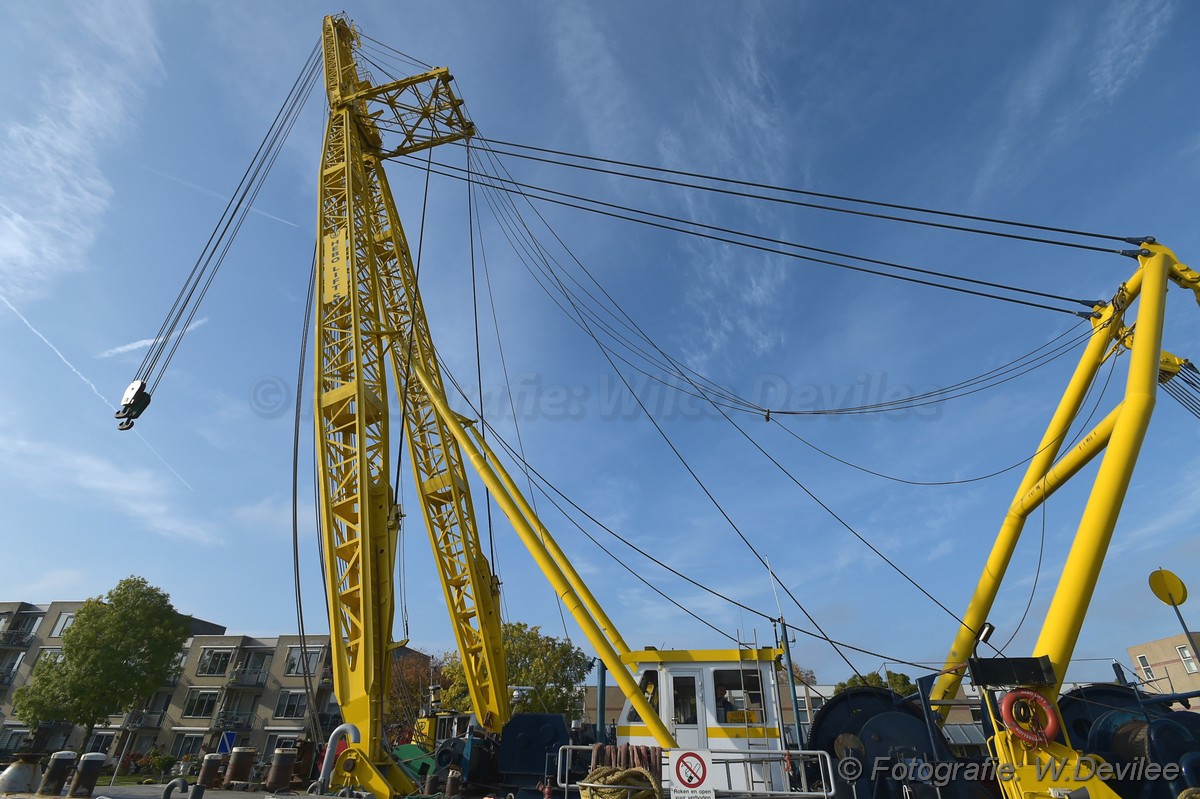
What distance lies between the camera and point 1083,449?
13.1 m

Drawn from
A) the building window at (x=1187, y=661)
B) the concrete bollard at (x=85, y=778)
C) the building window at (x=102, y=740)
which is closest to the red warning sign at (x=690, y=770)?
the concrete bollard at (x=85, y=778)

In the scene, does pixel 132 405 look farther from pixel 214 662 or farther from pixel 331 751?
pixel 214 662

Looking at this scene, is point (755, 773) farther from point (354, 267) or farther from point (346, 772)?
point (354, 267)

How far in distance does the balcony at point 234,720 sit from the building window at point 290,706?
2.01 metres

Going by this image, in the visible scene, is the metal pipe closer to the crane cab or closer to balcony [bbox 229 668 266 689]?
the crane cab

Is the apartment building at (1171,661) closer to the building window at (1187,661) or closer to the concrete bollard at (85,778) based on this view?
the building window at (1187,661)

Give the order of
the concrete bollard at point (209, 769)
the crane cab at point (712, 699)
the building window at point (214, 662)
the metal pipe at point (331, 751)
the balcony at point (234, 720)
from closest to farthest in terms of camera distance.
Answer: the metal pipe at point (331, 751), the concrete bollard at point (209, 769), the crane cab at point (712, 699), the balcony at point (234, 720), the building window at point (214, 662)

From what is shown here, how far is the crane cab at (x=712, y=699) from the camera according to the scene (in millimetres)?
11055

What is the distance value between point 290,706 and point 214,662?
7.15 metres

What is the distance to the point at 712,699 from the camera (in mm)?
11461

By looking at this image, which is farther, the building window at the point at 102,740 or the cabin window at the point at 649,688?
the building window at the point at 102,740

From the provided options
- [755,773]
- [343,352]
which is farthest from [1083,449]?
[343,352]

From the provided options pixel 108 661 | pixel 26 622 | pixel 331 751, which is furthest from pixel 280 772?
pixel 26 622

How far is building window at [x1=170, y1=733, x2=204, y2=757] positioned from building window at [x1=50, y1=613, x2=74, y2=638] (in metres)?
13.2
